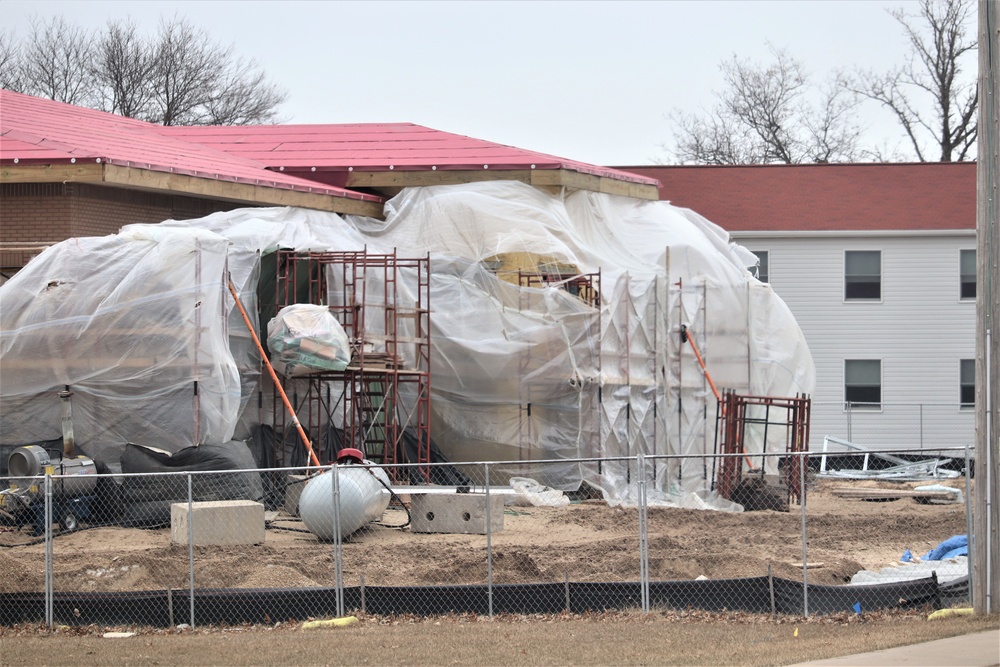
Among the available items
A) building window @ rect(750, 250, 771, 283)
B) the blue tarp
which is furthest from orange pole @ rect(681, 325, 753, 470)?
building window @ rect(750, 250, 771, 283)

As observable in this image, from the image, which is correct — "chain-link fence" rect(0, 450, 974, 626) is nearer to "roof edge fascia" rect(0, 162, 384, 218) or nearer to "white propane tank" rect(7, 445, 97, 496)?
"white propane tank" rect(7, 445, 97, 496)

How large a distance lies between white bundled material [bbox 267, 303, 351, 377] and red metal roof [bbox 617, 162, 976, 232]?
1761 centimetres

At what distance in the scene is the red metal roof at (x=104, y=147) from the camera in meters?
20.4

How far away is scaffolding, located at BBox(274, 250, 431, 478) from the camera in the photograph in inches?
817

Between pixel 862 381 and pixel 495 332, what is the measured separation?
51.0 feet

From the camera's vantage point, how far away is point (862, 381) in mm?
34875

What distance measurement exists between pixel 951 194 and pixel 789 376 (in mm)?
10088

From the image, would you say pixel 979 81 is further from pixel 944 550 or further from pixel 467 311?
pixel 467 311

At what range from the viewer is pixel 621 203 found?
27.0 metres

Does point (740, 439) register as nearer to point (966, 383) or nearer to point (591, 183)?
point (591, 183)

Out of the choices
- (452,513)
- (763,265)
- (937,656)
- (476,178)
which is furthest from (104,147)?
(763,265)

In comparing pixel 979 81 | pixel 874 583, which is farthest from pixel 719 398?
pixel 979 81

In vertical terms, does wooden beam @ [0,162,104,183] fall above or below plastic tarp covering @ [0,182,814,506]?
above

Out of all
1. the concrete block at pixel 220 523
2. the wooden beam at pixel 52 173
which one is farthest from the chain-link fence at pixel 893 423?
the concrete block at pixel 220 523
